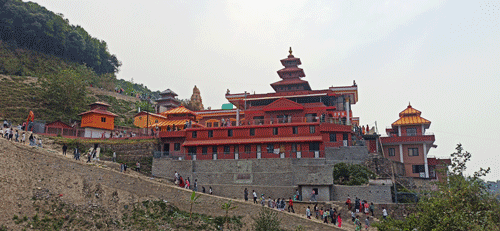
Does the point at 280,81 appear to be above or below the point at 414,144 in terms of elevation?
above

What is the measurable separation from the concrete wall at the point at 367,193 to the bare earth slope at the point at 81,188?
19.7 feet

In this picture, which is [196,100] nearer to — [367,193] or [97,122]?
[97,122]

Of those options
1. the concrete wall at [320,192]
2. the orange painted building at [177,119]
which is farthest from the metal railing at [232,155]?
the orange painted building at [177,119]

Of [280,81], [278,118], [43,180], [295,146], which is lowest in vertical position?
[43,180]

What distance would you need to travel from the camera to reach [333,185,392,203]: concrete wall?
3866 centimetres

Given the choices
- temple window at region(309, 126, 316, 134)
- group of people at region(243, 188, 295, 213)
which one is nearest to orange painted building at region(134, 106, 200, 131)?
temple window at region(309, 126, 316, 134)

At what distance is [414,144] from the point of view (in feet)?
177

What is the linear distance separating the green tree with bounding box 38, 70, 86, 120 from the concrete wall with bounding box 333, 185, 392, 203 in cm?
4530

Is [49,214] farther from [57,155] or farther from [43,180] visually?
[57,155]

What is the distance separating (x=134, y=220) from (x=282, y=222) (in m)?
12.2

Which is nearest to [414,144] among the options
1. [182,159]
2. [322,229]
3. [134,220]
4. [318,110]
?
[318,110]

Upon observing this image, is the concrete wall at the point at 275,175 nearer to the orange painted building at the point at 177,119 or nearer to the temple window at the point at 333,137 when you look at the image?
the temple window at the point at 333,137

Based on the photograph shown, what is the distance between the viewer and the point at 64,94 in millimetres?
66188

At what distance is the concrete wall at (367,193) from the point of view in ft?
127
